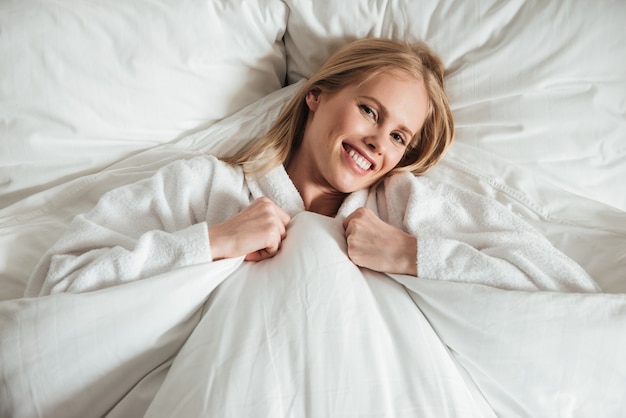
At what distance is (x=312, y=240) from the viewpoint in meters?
1.02

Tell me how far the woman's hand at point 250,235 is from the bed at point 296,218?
0.03 m

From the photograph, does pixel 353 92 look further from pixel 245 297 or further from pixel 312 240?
pixel 245 297

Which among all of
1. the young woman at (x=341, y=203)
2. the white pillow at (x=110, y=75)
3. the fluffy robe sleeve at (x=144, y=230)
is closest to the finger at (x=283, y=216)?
the young woman at (x=341, y=203)

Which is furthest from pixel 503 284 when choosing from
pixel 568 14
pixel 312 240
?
pixel 568 14

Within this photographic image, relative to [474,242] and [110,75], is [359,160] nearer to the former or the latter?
[474,242]

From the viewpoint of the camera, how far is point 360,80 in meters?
1.27

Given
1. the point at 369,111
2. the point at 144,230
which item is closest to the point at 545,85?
the point at 369,111

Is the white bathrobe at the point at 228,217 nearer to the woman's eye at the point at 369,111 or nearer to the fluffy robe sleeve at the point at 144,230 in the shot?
the fluffy robe sleeve at the point at 144,230

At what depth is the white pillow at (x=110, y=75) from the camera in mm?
1243

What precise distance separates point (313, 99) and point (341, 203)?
0.81 feet

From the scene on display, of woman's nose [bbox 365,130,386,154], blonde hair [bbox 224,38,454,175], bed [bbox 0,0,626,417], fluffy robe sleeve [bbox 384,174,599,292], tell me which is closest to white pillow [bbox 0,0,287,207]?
bed [bbox 0,0,626,417]

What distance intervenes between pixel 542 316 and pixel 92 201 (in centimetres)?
93

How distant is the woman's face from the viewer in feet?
3.99

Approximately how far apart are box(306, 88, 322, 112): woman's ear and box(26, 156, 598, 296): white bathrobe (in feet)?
0.60
